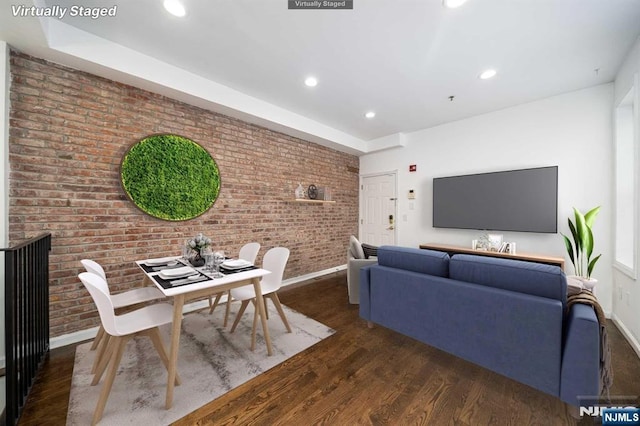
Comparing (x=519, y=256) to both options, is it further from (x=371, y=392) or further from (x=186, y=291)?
(x=186, y=291)

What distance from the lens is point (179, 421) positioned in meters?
1.42

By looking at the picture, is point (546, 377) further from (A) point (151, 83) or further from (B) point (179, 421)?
(A) point (151, 83)

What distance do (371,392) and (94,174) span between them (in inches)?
125

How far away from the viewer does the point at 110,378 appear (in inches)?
56.6

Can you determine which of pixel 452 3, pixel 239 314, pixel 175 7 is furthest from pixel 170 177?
pixel 452 3

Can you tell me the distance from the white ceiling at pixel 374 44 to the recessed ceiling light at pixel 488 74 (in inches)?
2.8

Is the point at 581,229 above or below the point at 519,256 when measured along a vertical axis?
above

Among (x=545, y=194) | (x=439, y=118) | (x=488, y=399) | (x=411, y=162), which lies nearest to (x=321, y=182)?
(x=411, y=162)

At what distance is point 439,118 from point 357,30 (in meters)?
2.60

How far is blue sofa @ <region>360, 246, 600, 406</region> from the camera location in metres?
1.39

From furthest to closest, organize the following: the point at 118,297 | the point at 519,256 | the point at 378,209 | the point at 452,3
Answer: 1. the point at 378,209
2. the point at 519,256
3. the point at 118,297
4. the point at 452,3

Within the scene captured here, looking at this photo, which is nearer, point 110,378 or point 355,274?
point 110,378

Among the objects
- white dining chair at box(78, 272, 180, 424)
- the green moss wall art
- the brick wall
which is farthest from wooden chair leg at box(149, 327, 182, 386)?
the green moss wall art

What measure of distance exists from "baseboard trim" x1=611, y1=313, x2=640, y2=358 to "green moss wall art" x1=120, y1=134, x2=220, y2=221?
4.56 m
